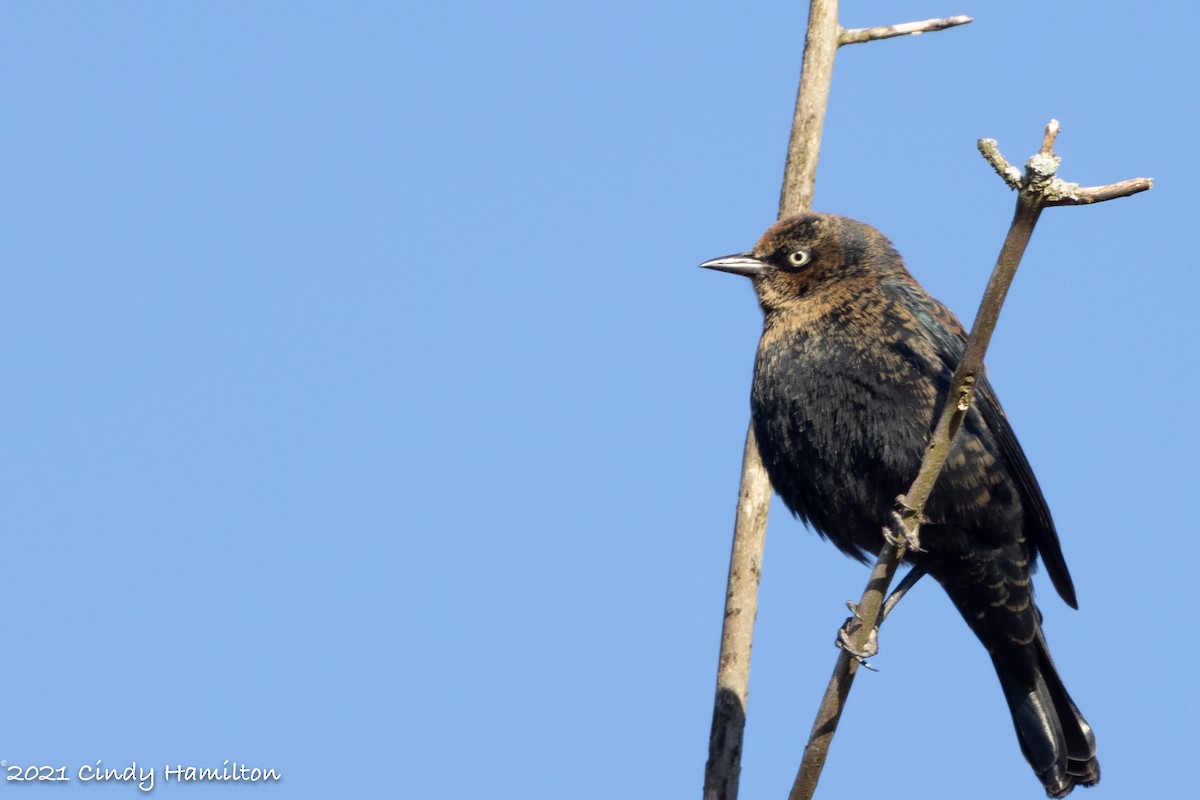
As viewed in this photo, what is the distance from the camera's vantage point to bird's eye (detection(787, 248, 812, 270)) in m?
5.70

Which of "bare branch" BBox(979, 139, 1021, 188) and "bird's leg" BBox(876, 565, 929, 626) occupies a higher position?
"bare branch" BBox(979, 139, 1021, 188)

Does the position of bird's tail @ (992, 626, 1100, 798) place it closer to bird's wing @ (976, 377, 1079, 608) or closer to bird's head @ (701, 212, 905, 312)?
bird's wing @ (976, 377, 1079, 608)

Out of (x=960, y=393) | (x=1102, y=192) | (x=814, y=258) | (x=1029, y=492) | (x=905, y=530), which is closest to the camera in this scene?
(x=1102, y=192)

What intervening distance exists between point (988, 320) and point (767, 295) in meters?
2.32

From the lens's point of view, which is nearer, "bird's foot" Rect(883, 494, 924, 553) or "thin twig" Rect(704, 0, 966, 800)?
"bird's foot" Rect(883, 494, 924, 553)

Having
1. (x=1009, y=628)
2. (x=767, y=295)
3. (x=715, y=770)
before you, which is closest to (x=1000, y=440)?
(x=1009, y=628)

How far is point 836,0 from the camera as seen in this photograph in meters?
5.23

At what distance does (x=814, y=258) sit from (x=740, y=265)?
0.33 metres

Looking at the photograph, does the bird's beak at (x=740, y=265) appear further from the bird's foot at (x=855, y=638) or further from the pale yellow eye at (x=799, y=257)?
the bird's foot at (x=855, y=638)

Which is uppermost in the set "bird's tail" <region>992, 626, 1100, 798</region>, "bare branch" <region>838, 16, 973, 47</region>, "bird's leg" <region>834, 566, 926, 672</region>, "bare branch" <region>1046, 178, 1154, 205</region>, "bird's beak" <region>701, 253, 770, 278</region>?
"bare branch" <region>838, 16, 973, 47</region>

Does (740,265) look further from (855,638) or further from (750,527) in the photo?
(855,638)

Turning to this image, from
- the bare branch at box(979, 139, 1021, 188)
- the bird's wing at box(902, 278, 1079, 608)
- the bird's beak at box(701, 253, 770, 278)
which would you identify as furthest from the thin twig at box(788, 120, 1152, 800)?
the bird's beak at box(701, 253, 770, 278)

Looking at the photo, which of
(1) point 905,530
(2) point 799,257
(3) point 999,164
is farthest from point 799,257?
(3) point 999,164

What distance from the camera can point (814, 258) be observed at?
224 inches
